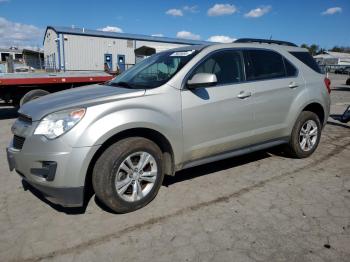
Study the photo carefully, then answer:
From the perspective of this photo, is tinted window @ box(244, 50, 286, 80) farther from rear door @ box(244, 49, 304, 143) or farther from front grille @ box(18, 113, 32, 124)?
front grille @ box(18, 113, 32, 124)

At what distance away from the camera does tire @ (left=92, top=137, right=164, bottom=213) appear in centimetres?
335

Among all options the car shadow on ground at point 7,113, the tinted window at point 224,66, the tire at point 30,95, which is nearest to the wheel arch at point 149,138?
the tinted window at point 224,66

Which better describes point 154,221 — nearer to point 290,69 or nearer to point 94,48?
point 290,69

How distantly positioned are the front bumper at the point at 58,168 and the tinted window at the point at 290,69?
3.17 meters

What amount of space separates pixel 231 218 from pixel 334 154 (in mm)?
3125

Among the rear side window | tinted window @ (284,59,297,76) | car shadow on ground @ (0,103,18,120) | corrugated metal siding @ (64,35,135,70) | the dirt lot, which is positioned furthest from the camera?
corrugated metal siding @ (64,35,135,70)

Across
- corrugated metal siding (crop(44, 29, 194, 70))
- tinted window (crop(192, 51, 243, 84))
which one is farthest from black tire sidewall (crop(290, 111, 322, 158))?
corrugated metal siding (crop(44, 29, 194, 70))

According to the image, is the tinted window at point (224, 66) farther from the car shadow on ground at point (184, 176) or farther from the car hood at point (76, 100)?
the car shadow on ground at point (184, 176)

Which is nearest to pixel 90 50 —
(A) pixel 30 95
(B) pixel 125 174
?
(A) pixel 30 95

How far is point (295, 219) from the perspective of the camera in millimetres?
3463

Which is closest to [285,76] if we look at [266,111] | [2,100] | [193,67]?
[266,111]

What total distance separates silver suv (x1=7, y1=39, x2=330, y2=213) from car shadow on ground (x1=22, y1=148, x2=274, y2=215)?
313mm

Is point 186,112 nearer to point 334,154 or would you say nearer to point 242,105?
point 242,105

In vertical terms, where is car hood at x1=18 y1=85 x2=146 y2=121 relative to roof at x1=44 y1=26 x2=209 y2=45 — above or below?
below
